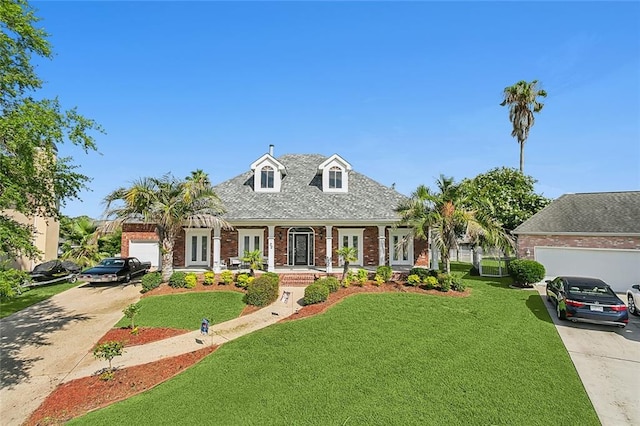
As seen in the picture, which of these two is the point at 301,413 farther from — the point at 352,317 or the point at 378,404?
the point at 352,317

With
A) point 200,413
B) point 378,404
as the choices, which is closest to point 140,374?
point 200,413

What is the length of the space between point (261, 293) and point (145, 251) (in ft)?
45.2

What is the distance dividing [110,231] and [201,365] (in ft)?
37.3

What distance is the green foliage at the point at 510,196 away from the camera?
25141 millimetres

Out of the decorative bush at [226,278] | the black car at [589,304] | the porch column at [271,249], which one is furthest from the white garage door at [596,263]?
the decorative bush at [226,278]

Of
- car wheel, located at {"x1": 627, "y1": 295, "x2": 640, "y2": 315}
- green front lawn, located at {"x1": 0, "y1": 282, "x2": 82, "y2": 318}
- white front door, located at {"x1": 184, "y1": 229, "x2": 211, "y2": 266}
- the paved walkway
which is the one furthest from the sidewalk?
car wheel, located at {"x1": 627, "y1": 295, "x2": 640, "y2": 315}

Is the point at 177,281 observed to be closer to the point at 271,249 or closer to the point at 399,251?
the point at 271,249

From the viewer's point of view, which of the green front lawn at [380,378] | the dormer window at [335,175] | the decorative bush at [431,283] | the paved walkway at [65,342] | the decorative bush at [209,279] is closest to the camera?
the green front lawn at [380,378]

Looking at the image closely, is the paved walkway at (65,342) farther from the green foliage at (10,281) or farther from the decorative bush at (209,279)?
the decorative bush at (209,279)

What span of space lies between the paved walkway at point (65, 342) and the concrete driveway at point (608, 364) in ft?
31.6

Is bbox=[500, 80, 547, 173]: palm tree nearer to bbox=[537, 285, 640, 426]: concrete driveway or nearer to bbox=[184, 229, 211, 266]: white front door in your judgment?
bbox=[537, 285, 640, 426]: concrete driveway

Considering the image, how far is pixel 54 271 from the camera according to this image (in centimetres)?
2148

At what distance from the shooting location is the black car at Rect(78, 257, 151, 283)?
1858 centimetres

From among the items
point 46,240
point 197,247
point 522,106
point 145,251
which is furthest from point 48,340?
point 522,106
